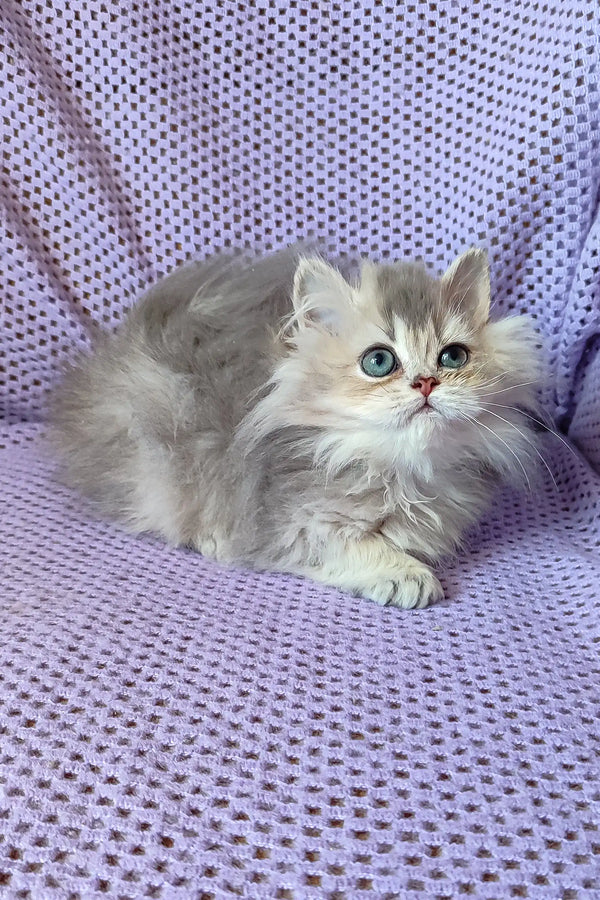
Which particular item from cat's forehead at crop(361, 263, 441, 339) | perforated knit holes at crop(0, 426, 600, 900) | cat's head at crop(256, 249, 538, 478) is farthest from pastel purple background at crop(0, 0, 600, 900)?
cat's forehead at crop(361, 263, 441, 339)

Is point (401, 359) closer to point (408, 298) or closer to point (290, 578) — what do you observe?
point (408, 298)

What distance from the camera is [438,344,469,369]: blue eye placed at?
96 centimetres

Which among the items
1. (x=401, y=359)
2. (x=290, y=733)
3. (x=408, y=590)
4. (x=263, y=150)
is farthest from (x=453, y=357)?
(x=263, y=150)

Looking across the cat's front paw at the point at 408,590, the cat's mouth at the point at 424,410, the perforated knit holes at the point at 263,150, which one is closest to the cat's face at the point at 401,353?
the cat's mouth at the point at 424,410

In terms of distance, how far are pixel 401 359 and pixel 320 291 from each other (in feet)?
0.50

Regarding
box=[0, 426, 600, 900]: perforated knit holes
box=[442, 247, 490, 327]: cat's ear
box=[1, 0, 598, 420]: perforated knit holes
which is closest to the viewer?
box=[0, 426, 600, 900]: perforated knit holes

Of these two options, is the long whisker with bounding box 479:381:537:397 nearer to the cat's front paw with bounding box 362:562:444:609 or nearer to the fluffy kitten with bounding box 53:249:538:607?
the fluffy kitten with bounding box 53:249:538:607

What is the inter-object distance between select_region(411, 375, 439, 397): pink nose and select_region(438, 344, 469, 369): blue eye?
0.19ft

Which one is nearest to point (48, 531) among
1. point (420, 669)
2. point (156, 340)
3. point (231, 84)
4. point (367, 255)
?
point (156, 340)

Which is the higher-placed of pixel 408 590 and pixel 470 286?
pixel 470 286

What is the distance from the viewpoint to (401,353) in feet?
3.05

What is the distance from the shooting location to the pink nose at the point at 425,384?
896mm

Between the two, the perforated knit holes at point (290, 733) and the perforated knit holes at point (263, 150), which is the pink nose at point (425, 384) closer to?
the perforated knit holes at point (290, 733)

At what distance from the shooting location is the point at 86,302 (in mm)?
1410
